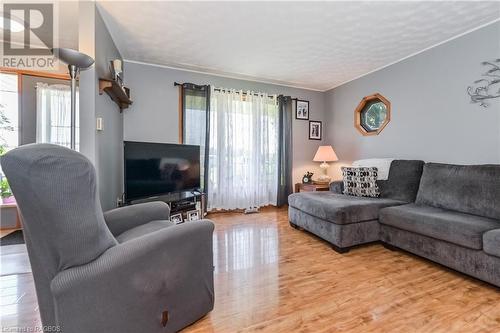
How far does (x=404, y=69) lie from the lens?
10.6 ft

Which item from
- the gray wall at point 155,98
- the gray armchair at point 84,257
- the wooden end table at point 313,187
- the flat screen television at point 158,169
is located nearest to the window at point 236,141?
the gray wall at point 155,98

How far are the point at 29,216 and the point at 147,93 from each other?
3.01 m

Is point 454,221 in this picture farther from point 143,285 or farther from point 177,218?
point 177,218

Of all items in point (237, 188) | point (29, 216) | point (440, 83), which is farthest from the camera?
point (237, 188)

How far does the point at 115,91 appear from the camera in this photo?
7.98ft

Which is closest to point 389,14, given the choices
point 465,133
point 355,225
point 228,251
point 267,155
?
point 465,133

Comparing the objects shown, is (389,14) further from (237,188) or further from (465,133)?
(237,188)

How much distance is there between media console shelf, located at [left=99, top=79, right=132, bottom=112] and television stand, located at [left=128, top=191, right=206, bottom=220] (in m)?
1.14

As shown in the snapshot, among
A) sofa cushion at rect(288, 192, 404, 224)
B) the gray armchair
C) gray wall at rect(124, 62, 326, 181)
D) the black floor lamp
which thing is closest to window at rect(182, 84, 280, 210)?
gray wall at rect(124, 62, 326, 181)

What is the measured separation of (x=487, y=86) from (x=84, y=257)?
12.2 feet

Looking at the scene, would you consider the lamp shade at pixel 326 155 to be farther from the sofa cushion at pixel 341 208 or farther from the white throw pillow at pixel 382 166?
the sofa cushion at pixel 341 208

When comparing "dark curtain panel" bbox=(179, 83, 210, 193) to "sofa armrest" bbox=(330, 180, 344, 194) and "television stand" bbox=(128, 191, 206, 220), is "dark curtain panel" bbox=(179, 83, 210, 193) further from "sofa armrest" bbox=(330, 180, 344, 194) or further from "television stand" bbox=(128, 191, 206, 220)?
"sofa armrest" bbox=(330, 180, 344, 194)

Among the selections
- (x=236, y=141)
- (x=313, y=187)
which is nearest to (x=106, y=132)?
(x=236, y=141)

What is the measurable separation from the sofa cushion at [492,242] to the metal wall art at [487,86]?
154 centimetres
